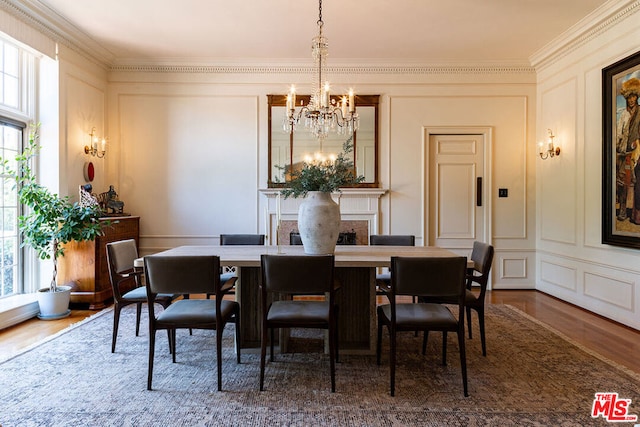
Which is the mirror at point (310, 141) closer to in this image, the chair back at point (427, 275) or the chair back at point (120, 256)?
the chair back at point (120, 256)

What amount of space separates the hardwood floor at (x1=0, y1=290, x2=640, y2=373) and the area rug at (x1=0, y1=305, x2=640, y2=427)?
0.22 meters

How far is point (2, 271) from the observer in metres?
3.76

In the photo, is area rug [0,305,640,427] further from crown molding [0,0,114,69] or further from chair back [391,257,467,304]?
crown molding [0,0,114,69]

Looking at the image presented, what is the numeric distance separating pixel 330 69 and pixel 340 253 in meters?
3.13

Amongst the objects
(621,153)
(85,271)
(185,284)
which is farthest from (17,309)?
(621,153)

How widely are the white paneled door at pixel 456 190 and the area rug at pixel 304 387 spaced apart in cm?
214

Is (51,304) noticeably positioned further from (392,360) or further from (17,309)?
(392,360)

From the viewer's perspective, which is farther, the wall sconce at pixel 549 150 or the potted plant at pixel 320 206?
the wall sconce at pixel 549 150

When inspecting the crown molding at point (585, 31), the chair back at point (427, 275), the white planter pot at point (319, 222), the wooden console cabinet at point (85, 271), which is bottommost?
the wooden console cabinet at point (85, 271)

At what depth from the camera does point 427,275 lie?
2.14 m

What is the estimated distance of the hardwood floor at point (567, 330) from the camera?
289 cm

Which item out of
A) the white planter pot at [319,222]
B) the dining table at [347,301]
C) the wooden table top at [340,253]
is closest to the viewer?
the wooden table top at [340,253]

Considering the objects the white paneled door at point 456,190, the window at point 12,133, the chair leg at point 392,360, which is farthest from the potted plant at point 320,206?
the window at point 12,133

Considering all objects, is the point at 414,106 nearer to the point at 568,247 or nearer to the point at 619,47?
the point at 619,47
